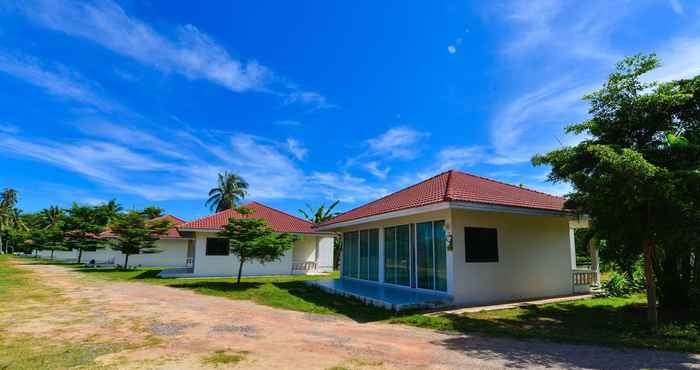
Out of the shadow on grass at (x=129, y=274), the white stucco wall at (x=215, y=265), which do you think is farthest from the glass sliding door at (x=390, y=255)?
the shadow on grass at (x=129, y=274)

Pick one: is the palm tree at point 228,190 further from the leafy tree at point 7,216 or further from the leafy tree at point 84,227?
the leafy tree at point 7,216

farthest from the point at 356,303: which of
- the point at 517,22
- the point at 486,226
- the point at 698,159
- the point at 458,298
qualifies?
the point at 517,22

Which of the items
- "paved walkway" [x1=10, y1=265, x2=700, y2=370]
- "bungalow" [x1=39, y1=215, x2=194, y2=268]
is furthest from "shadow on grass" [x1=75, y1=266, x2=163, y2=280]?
"paved walkway" [x1=10, y1=265, x2=700, y2=370]

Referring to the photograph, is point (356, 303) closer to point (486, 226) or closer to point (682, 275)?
point (486, 226)

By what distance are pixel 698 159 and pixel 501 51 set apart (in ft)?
20.6

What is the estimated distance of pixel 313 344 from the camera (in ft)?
20.4

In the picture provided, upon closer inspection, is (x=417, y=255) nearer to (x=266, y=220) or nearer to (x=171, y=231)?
(x=266, y=220)

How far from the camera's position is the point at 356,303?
36.2ft

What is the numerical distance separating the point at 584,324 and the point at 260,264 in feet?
61.9

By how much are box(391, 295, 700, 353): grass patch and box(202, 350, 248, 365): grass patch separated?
409cm

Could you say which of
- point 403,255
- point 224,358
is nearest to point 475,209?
point 403,255

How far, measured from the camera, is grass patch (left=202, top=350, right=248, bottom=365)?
5.05m

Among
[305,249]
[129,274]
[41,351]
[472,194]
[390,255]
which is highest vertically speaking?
[472,194]

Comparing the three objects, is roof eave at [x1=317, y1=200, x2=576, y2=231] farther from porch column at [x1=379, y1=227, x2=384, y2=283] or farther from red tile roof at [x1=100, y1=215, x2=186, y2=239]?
red tile roof at [x1=100, y1=215, x2=186, y2=239]
